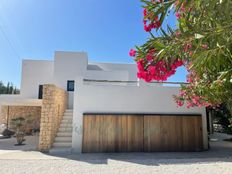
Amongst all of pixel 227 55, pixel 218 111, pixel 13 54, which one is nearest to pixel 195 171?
pixel 227 55

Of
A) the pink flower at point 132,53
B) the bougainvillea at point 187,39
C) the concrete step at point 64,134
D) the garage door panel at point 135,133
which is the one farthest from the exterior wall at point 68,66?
the bougainvillea at point 187,39

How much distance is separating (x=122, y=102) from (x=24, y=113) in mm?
14349

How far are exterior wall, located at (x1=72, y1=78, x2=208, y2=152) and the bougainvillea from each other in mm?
8462

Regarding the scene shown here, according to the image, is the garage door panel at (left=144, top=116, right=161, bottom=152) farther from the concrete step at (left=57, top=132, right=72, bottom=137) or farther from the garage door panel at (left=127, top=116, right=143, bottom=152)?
the concrete step at (left=57, top=132, right=72, bottom=137)

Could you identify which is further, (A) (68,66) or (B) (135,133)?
(A) (68,66)

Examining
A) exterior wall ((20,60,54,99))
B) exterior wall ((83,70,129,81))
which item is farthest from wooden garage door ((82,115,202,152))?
exterior wall ((20,60,54,99))

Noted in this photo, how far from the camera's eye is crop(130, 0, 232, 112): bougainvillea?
229cm

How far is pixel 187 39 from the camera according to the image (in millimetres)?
2402

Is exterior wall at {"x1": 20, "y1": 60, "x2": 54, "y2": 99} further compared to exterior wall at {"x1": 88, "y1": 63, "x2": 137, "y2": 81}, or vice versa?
exterior wall at {"x1": 88, "y1": 63, "x2": 137, "y2": 81}

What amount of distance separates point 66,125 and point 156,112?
19.4ft

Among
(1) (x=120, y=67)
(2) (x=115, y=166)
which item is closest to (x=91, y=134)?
(2) (x=115, y=166)

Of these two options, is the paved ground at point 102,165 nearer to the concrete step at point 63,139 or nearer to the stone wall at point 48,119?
the stone wall at point 48,119

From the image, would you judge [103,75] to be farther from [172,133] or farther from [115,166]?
[115,166]

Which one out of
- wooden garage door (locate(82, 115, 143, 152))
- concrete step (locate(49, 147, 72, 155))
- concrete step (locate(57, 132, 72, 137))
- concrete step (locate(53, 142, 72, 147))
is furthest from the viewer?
concrete step (locate(57, 132, 72, 137))
